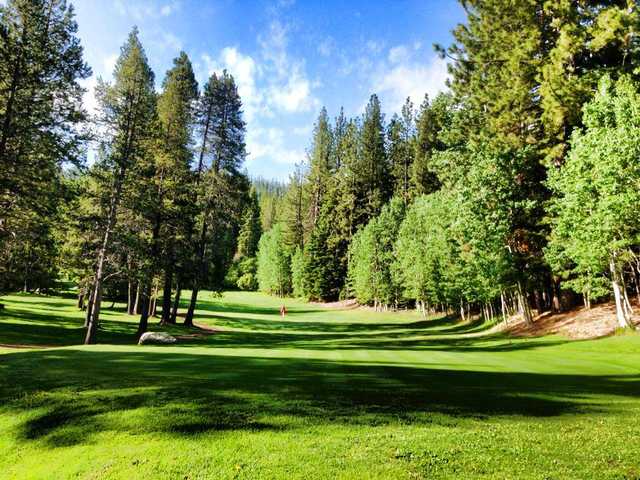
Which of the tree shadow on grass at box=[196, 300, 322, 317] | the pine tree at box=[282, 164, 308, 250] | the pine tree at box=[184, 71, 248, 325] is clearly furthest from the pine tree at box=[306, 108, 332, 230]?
the pine tree at box=[184, 71, 248, 325]

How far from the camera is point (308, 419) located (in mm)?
7988

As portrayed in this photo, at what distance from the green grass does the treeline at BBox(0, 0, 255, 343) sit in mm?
9319

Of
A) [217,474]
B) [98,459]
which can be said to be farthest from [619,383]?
[98,459]

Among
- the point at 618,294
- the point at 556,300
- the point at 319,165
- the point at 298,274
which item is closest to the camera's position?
the point at 618,294

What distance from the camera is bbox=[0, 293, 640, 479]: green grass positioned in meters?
6.26

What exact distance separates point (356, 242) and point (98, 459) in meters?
62.5

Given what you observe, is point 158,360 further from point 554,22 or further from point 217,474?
point 554,22

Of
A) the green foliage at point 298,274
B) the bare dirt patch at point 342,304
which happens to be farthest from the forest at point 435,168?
the green foliage at point 298,274

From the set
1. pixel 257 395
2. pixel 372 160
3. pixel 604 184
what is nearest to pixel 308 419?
pixel 257 395

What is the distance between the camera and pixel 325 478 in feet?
19.2

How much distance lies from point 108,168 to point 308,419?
21.8m

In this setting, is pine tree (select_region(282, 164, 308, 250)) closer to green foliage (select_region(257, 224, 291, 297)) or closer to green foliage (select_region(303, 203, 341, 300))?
green foliage (select_region(257, 224, 291, 297))

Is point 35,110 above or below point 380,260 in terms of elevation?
above

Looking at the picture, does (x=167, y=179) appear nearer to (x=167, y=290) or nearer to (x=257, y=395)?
(x=167, y=290)
